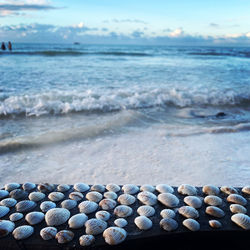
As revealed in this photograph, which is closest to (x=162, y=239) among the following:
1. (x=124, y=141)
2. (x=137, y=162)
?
(x=137, y=162)

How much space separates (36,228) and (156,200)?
72 centimetres

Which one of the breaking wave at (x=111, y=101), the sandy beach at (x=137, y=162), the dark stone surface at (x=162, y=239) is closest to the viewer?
the dark stone surface at (x=162, y=239)

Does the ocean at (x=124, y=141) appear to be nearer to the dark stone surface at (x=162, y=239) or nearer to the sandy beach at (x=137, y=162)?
the sandy beach at (x=137, y=162)

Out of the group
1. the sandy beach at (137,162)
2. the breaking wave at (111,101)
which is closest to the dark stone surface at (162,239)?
the sandy beach at (137,162)

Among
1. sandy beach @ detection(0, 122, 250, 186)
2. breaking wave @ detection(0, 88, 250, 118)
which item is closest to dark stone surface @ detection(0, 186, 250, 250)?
sandy beach @ detection(0, 122, 250, 186)

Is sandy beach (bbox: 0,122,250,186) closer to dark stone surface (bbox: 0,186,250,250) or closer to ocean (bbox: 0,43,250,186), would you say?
ocean (bbox: 0,43,250,186)

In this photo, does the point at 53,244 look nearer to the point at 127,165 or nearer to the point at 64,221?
the point at 64,221

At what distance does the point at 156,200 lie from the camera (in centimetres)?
146

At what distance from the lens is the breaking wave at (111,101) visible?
14.6 ft

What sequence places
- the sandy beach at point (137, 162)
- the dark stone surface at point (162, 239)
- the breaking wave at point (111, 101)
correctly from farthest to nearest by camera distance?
the breaking wave at point (111, 101)
the sandy beach at point (137, 162)
the dark stone surface at point (162, 239)

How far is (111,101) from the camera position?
504 centimetres

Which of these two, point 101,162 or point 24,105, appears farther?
point 24,105

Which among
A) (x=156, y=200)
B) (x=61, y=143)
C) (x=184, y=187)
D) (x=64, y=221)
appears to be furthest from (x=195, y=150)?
(x=64, y=221)

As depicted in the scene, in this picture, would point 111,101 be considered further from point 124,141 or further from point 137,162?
point 137,162
